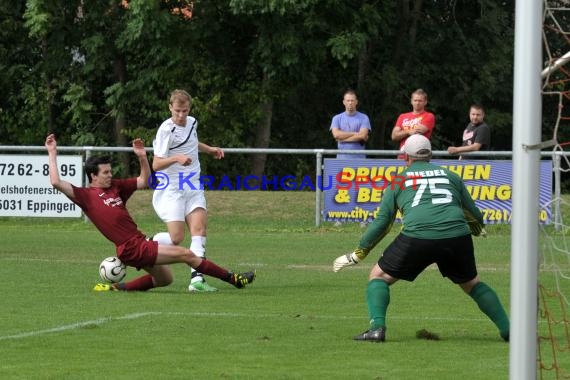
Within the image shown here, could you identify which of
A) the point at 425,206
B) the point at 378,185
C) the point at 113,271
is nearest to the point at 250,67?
the point at 378,185

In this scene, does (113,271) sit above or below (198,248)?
below

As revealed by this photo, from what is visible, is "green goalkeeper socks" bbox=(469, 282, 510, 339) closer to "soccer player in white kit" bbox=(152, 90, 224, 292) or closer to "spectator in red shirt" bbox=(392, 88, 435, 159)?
"soccer player in white kit" bbox=(152, 90, 224, 292)

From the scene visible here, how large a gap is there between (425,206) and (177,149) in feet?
14.3

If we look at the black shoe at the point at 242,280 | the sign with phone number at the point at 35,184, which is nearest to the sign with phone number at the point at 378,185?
the sign with phone number at the point at 35,184

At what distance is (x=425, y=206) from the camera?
9922mm

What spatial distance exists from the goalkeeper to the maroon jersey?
10.9 ft

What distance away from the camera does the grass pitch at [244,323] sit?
28.5ft

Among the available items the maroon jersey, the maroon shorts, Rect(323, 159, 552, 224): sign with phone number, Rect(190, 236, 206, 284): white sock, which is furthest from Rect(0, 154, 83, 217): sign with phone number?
the maroon shorts

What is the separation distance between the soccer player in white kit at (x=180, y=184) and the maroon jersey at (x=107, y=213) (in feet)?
1.94

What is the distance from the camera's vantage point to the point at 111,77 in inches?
1347

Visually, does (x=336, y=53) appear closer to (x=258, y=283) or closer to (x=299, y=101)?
(x=299, y=101)

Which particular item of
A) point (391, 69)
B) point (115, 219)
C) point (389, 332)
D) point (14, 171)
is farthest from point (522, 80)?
point (391, 69)

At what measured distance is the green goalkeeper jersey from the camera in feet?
32.2

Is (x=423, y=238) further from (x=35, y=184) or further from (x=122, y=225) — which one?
(x=35, y=184)
